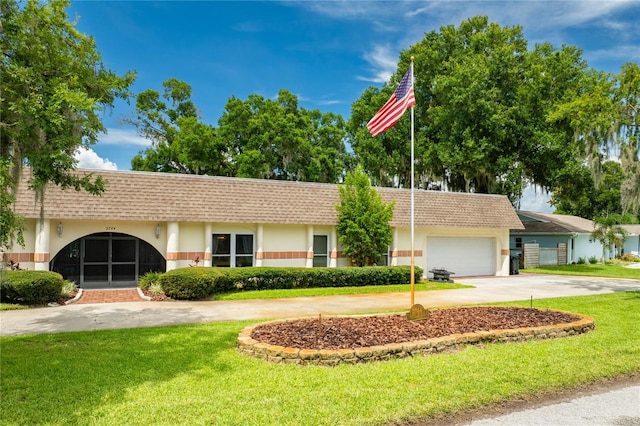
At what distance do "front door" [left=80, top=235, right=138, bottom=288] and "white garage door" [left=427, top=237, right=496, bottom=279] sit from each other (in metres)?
13.5

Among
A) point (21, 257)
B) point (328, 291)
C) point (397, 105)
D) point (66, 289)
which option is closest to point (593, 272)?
point (328, 291)

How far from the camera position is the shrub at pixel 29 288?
1191cm

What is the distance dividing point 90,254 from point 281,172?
22.1 metres

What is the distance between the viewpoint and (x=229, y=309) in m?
12.2

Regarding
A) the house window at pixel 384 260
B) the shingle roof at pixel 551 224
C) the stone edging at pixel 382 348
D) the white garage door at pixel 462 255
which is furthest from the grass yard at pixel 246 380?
the shingle roof at pixel 551 224

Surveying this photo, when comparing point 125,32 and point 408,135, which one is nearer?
point 125,32

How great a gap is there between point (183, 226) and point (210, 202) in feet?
4.46

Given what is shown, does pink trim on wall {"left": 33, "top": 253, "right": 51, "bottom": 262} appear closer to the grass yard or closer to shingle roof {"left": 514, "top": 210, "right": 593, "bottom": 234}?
the grass yard

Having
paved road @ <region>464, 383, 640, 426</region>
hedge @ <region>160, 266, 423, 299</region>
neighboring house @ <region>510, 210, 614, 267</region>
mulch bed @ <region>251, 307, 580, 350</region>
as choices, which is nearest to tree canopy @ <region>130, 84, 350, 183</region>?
neighboring house @ <region>510, 210, 614, 267</region>

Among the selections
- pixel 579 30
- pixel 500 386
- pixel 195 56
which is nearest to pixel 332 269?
pixel 195 56

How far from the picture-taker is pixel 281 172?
3741 cm

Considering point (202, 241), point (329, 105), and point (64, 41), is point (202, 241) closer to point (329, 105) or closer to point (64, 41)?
point (64, 41)

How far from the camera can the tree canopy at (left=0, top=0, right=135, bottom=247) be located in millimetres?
6062

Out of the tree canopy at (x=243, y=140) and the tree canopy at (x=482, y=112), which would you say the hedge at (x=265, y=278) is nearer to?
the tree canopy at (x=482, y=112)
